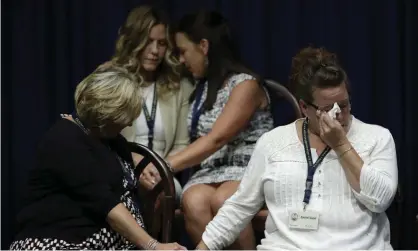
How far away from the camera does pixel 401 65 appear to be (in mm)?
4129

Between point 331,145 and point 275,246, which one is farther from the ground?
point 331,145

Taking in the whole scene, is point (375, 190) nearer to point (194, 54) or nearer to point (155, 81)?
point (194, 54)

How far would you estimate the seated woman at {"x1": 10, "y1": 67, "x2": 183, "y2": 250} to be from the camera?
2.83 meters

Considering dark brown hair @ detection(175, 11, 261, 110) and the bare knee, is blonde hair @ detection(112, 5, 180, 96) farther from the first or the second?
the bare knee

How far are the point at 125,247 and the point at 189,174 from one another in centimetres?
102

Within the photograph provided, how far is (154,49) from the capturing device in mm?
3811

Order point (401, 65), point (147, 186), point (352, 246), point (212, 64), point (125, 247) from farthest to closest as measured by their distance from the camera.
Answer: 1. point (401, 65)
2. point (212, 64)
3. point (147, 186)
4. point (125, 247)
5. point (352, 246)

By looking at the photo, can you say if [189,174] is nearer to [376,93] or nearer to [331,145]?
[376,93]

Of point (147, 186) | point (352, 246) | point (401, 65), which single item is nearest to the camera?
point (352, 246)

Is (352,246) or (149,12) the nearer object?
(352,246)

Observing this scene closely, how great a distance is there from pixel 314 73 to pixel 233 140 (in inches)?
37.9

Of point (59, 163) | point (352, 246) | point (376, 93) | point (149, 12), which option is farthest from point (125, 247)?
point (376, 93)

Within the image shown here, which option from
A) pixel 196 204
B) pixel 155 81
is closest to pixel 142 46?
pixel 155 81

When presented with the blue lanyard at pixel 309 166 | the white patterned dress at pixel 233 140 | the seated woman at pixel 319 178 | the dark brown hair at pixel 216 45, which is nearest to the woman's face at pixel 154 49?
the dark brown hair at pixel 216 45
